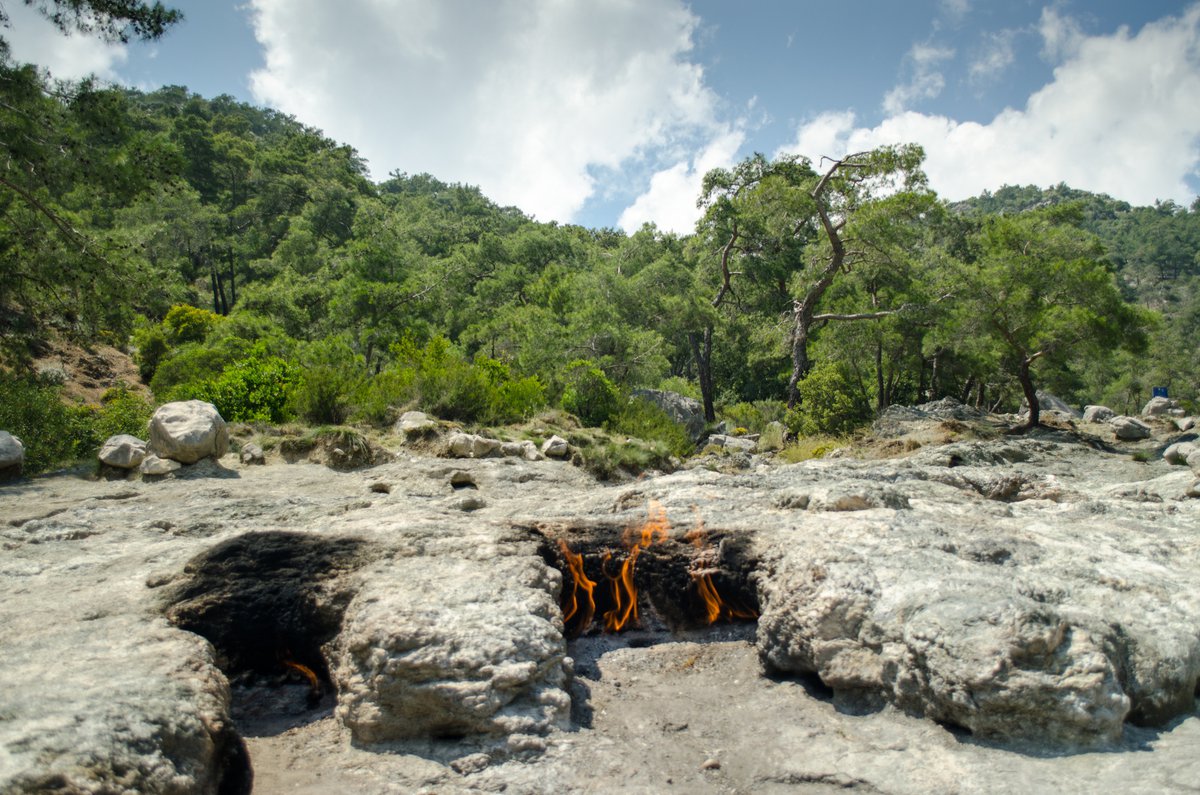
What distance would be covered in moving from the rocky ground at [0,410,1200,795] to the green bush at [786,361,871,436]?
11368mm

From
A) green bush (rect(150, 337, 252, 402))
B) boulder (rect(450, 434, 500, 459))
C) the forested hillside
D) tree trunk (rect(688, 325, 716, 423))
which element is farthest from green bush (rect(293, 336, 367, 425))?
tree trunk (rect(688, 325, 716, 423))

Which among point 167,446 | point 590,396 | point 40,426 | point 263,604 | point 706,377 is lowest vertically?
point 263,604

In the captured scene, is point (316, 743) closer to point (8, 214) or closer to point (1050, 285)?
point (8, 214)

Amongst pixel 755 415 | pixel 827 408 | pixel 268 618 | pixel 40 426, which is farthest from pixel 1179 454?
pixel 40 426

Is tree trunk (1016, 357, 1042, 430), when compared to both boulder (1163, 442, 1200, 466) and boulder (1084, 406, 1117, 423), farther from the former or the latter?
boulder (1084, 406, 1117, 423)

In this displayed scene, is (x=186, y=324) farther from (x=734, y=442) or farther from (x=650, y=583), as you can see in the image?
(x=650, y=583)

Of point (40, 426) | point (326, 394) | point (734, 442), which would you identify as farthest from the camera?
point (734, 442)

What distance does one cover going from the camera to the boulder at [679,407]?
18.0 metres

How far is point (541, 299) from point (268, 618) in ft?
73.1

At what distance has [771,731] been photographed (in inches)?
165

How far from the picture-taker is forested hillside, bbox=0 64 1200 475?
10.4 metres

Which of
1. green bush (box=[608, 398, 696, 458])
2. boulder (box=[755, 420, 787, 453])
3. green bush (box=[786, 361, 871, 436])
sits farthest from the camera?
green bush (box=[786, 361, 871, 436])

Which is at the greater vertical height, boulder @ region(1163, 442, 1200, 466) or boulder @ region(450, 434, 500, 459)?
boulder @ region(450, 434, 500, 459)

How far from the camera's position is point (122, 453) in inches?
341
